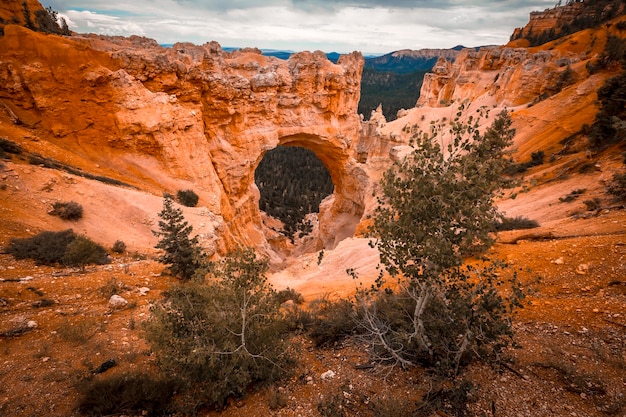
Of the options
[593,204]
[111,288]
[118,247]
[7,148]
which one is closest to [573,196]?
[593,204]

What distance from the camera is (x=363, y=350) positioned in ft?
19.3

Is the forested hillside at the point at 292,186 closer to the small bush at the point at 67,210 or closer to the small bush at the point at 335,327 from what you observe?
the small bush at the point at 67,210

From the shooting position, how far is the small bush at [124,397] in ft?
14.8

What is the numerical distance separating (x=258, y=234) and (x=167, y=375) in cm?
2119

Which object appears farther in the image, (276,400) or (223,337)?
(223,337)

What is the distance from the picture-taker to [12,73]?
16.1 m

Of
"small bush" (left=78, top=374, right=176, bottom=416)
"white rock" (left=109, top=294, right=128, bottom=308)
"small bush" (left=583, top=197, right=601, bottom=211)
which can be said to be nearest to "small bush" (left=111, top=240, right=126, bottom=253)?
"white rock" (left=109, top=294, right=128, bottom=308)

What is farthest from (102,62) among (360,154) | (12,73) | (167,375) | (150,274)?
(360,154)

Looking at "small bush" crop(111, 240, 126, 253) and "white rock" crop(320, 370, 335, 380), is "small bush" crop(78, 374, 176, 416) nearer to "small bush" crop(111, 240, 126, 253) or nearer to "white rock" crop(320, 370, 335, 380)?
"white rock" crop(320, 370, 335, 380)

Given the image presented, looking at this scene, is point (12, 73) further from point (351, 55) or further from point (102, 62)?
point (351, 55)

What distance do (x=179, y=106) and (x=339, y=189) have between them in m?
17.2

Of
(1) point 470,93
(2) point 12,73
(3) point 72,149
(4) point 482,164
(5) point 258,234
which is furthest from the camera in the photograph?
(1) point 470,93

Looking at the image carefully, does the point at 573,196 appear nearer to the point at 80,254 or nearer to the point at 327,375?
the point at 327,375

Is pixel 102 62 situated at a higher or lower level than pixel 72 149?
higher
